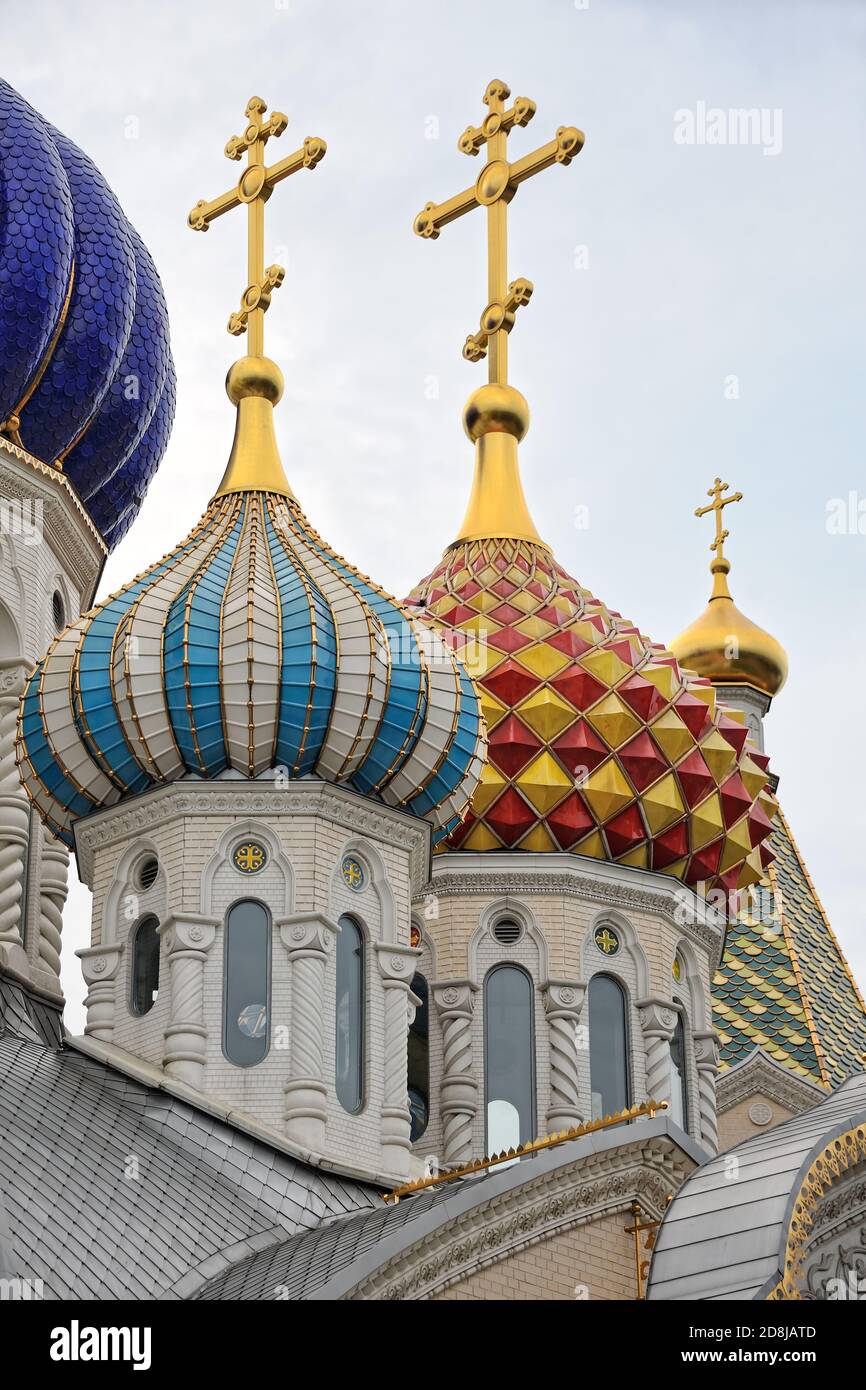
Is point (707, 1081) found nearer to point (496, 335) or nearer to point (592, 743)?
point (592, 743)

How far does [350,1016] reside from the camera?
1644cm

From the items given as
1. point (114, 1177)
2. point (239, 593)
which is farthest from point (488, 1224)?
point (239, 593)

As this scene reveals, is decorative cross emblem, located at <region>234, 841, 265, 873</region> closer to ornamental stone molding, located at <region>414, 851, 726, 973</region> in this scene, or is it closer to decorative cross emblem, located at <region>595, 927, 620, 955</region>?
ornamental stone molding, located at <region>414, 851, 726, 973</region>

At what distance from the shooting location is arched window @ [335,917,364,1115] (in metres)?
16.2

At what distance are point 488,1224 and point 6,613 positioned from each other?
588cm

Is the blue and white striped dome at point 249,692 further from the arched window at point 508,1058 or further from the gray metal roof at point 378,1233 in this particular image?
the gray metal roof at point 378,1233

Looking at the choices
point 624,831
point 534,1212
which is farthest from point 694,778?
point 534,1212

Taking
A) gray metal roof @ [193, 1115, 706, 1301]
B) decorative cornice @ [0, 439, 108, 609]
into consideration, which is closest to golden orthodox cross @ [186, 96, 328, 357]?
decorative cornice @ [0, 439, 108, 609]

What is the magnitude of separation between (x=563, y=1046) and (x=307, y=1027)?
3255 millimetres

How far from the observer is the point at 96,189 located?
19.3 meters

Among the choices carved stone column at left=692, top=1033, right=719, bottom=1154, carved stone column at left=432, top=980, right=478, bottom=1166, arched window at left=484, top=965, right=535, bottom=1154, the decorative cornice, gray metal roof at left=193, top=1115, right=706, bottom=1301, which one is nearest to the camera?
gray metal roof at left=193, top=1115, right=706, bottom=1301

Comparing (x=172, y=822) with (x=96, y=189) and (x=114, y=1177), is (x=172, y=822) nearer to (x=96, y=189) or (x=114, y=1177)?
(x=114, y=1177)

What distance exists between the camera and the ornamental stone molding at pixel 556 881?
1912cm

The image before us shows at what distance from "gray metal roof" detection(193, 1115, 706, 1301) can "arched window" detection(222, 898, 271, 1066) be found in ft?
4.55
